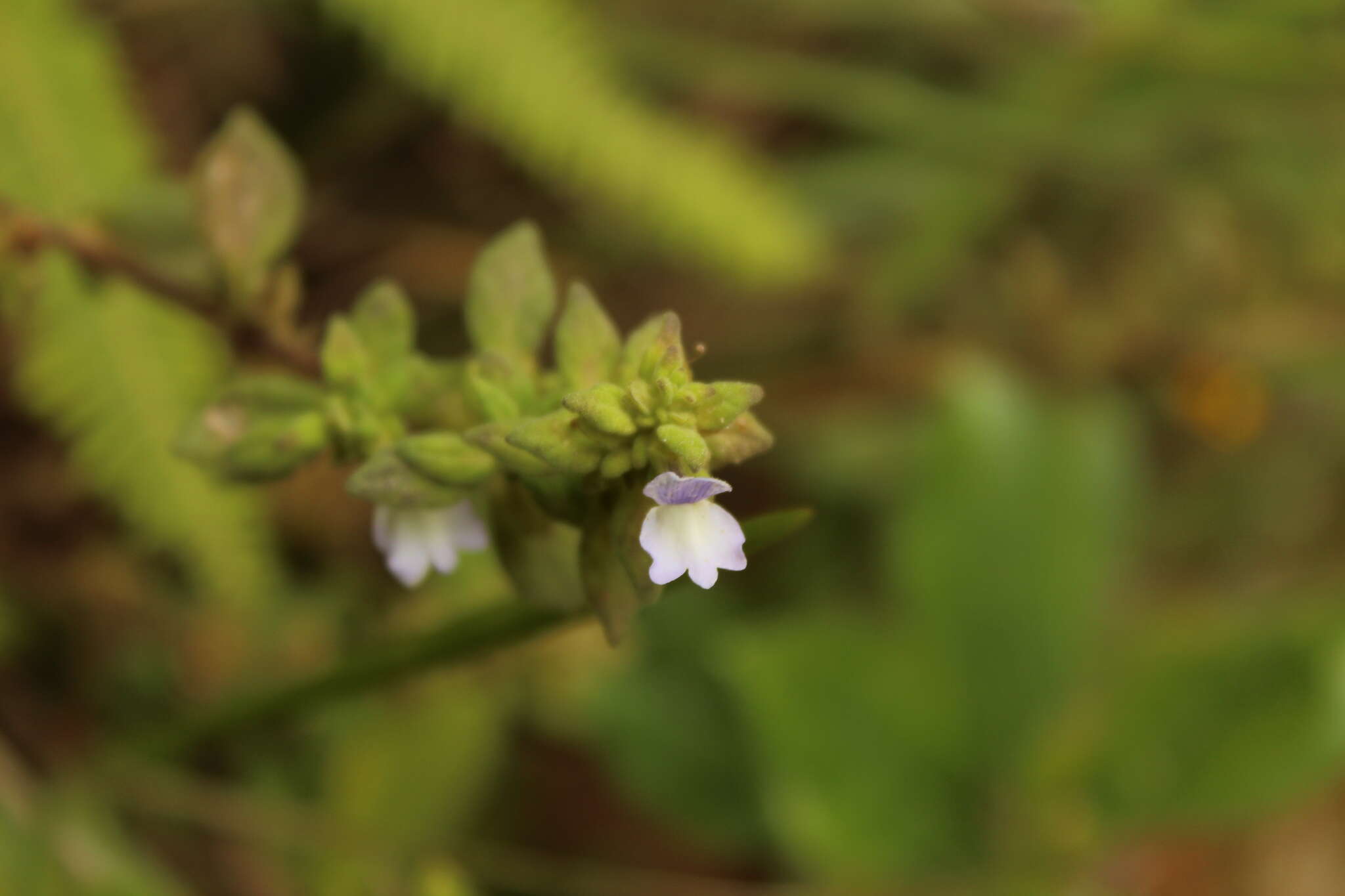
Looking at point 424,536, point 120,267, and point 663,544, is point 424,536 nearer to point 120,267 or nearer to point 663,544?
point 663,544

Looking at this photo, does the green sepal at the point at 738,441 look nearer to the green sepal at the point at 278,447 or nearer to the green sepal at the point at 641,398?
the green sepal at the point at 641,398

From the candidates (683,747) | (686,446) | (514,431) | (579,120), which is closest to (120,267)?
(514,431)

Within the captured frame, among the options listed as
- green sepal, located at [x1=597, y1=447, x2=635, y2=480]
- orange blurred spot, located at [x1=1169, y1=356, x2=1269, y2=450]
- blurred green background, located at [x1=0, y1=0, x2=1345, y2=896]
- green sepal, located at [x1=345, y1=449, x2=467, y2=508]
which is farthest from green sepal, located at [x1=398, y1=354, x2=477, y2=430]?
orange blurred spot, located at [x1=1169, y1=356, x2=1269, y2=450]

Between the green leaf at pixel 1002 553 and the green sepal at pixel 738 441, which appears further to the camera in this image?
the green leaf at pixel 1002 553

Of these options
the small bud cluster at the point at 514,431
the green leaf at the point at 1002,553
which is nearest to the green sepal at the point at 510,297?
the small bud cluster at the point at 514,431

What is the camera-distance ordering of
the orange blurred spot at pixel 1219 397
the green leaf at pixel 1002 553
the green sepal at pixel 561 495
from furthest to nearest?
1. the orange blurred spot at pixel 1219 397
2. the green leaf at pixel 1002 553
3. the green sepal at pixel 561 495

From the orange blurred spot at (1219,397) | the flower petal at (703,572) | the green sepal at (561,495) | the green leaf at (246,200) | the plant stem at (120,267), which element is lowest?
the flower petal at (703,572)

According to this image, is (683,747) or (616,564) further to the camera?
(683,747)

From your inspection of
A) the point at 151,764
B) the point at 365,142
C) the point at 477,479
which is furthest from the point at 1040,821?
the point at 365,142
